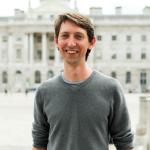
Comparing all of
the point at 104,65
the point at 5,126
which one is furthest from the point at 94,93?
the point at 104,65

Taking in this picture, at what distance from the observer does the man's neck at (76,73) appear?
3.12 metres

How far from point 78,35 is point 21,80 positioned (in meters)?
69.0

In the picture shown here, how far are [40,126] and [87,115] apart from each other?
36 centimetres

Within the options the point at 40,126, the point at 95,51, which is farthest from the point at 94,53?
the point at 40,126

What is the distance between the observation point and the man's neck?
3.12 metres

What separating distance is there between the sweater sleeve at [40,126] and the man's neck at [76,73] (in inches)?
8.7

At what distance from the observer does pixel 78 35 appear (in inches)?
123

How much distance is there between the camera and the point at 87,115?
3041mm

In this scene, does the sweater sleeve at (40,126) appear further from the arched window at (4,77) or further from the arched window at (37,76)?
the arched window at (4,77)

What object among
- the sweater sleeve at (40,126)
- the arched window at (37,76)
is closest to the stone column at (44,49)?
the arched window at (37,76)

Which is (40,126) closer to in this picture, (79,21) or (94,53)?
(79,21)

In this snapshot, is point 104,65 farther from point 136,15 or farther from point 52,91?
point 52,91

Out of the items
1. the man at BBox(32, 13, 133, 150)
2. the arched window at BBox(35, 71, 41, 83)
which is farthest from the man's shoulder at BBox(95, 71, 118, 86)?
the arched window at BBox(35, 71, 41, 83)

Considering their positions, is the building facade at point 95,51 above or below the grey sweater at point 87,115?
below
